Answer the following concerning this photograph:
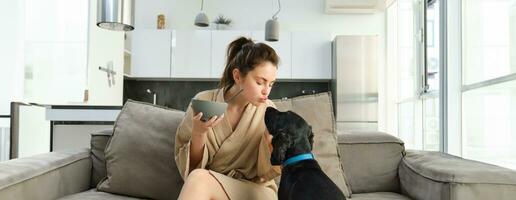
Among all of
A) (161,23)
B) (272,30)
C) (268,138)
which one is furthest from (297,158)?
(161,23)

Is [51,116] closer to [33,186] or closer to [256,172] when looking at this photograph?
[33,186]

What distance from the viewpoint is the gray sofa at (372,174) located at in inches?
57.7

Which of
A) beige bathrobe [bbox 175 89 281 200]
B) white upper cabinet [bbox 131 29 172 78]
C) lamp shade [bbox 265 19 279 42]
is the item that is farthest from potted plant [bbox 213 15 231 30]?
beige bathrobe [bbox 175 89 281 200]

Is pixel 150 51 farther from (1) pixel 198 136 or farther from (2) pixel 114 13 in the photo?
(1) pixel 198 136

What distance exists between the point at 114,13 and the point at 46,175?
0.99 meters

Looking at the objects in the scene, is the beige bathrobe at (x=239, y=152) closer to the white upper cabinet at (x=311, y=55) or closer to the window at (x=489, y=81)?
the window at (x=489, y=81)

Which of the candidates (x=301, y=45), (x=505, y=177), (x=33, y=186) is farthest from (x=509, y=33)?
(x=301, y=45)

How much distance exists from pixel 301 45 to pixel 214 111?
4.70 meters

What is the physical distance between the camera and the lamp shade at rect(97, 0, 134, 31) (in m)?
2.42

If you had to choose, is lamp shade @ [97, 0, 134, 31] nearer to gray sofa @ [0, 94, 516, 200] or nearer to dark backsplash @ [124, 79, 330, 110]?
gray sofa @ [0, 94, 516, 200]

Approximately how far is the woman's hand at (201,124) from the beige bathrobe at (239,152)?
0.34ft

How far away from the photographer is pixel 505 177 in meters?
1.46

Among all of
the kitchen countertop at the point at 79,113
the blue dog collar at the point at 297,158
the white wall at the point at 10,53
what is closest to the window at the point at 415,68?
the kitchen countertop at the point at 79,113

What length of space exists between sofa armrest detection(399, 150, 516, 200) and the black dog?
0.37 metres
